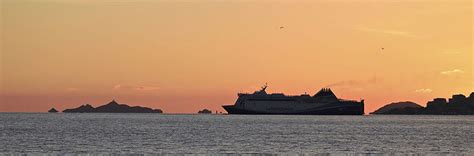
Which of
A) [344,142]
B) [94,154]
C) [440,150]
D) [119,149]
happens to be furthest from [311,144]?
[94,154]

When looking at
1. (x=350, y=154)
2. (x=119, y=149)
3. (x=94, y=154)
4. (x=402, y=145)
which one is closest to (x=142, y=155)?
(x=94, y=154)

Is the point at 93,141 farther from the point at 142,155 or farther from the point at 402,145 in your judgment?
the point at 402,145

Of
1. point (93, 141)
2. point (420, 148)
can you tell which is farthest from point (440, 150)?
point (93, 141)

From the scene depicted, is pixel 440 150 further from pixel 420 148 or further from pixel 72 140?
pixel 72 140

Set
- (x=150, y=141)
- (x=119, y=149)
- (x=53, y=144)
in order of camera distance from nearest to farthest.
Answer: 1. (x=119, y=149)
2. (x=53, y=144)
3. (x=150, y=141)

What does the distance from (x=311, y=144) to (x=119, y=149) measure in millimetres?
22715

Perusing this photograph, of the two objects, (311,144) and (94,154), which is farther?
(311,144)

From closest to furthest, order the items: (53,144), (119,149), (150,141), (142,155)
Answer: (142,155) → (119,149) → (53,144) → (150,141)

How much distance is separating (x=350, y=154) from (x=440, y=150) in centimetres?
1336

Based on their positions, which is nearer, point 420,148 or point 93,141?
point 420,148

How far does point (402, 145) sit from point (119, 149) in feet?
102

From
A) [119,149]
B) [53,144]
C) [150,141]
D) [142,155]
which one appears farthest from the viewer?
[150,141]

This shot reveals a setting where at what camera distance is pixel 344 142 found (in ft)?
336

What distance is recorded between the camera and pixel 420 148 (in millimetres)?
90312
